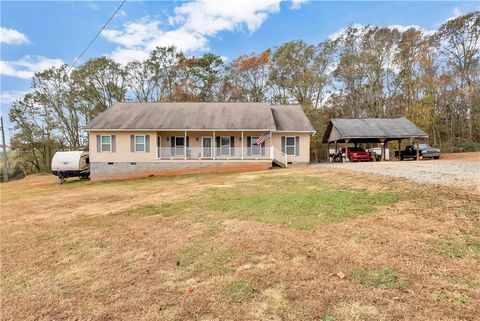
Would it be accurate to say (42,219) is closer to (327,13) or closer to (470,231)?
(470,231)

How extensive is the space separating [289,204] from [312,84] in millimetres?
30051

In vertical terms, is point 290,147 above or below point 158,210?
above

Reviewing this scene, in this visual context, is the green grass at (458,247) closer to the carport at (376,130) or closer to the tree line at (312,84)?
the carport at (376,130)

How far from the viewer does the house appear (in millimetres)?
20859

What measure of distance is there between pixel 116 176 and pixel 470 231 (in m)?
21.1

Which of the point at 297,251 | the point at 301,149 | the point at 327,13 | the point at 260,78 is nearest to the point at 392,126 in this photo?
the point at 301,149

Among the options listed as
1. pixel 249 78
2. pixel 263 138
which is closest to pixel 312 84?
pixel 249 78

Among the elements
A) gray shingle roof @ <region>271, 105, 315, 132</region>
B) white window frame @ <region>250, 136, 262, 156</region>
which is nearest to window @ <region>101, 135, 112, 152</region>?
white window frame @ <region>250, 136, 262, 156</region>

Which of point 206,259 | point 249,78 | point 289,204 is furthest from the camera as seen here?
point 249,78

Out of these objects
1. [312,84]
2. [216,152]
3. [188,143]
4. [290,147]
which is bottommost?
[216,152]

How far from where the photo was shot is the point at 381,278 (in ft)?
11.5

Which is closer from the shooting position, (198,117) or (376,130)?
(198,117)

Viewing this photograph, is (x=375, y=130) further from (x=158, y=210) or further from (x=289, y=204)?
(x=158, y=210)

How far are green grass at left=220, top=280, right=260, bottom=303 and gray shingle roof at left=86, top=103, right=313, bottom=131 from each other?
58.4ft
